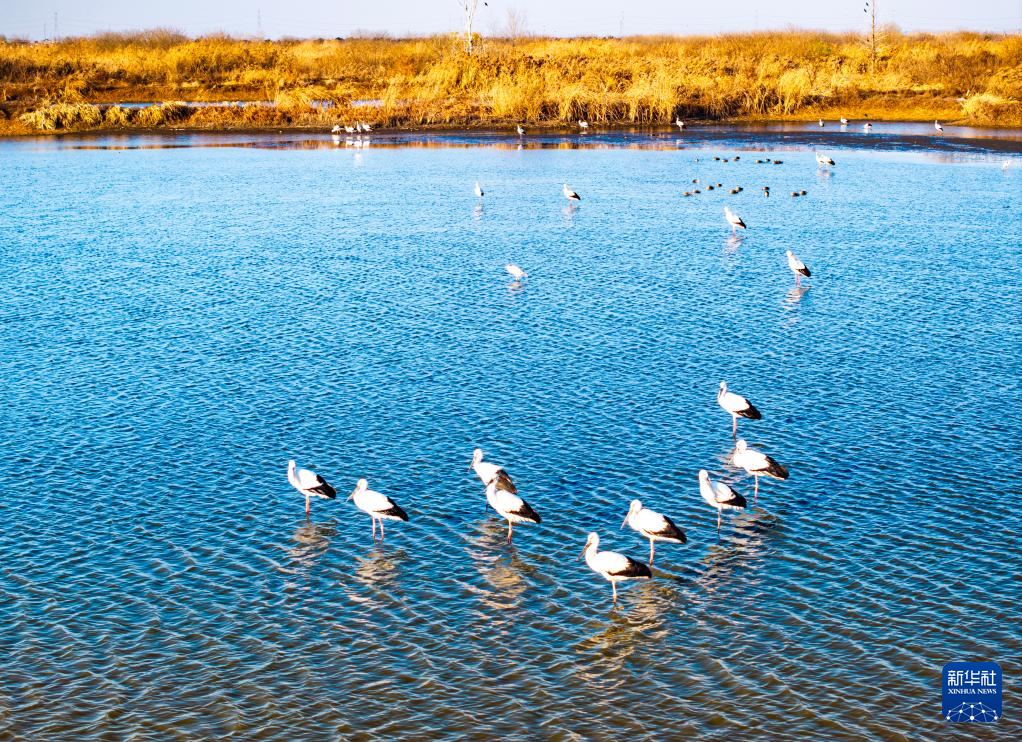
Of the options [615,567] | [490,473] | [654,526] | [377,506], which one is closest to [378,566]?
[377,506]

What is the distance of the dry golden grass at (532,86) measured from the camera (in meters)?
105

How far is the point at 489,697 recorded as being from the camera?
15523 mm

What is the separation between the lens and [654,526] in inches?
738

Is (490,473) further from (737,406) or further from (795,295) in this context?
(795,295)

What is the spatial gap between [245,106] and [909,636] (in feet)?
346

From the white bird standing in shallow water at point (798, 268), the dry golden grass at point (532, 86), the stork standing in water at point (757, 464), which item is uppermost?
the dry golden grass at point (532, 86)

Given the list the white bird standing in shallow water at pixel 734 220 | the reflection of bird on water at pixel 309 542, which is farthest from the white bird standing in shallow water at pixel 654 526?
the white bird standing in shallow water at pixel 734 220

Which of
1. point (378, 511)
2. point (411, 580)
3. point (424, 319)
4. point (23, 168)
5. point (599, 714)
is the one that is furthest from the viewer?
point (23, 168)

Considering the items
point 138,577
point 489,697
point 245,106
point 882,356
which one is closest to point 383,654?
point 489,697

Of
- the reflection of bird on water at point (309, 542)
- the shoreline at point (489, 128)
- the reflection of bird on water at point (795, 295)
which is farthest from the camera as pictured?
the shoreline at point (489, 128)

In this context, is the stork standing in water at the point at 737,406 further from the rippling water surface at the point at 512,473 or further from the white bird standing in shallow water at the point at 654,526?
the white bird standing in shallow water at the point at 654,526

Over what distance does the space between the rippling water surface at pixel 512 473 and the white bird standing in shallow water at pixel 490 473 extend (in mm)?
492

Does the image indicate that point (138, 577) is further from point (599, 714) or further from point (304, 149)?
point (304, 149)

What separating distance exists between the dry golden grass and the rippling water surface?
5913 cm
